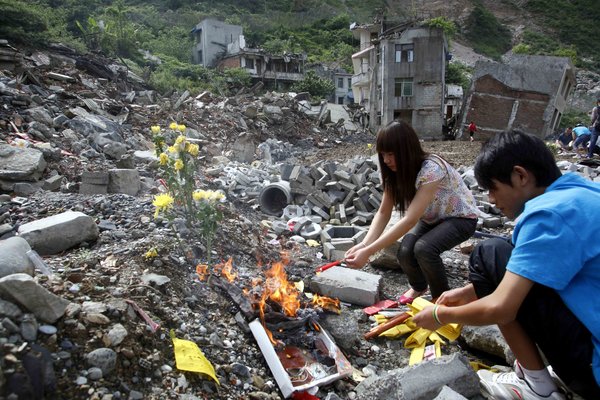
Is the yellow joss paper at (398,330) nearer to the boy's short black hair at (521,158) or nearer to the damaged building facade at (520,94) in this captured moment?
the boy's short black hair at (521,158)

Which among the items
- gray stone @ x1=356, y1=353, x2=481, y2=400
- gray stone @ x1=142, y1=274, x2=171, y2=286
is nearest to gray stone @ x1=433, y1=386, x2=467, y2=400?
gray stone @ x1=356, y1=353, x2=481, y2=400

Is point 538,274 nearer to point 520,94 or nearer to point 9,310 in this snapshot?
point 9,310

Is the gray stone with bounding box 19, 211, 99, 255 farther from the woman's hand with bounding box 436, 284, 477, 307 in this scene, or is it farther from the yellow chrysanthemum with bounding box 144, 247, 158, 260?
the woman's hand with bounding box 436, 284, 477, 307

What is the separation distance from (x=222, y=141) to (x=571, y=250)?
12863 mm

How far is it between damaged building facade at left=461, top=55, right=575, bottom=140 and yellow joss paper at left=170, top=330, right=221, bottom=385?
2439cm

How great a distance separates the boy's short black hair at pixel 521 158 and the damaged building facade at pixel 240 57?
116 feet

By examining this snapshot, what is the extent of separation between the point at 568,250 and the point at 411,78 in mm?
27164

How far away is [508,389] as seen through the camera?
2.18 m

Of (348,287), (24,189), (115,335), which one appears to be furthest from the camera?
(24,189)

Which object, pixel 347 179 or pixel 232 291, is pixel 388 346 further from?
pixel 347 179

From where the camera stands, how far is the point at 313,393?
2439 mm

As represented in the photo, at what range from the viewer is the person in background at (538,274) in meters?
1.57

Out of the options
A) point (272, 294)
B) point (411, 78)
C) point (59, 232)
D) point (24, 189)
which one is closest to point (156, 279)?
point (272, 294)

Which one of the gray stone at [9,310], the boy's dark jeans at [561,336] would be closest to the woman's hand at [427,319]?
the boy's dark jeans at [561,336]
